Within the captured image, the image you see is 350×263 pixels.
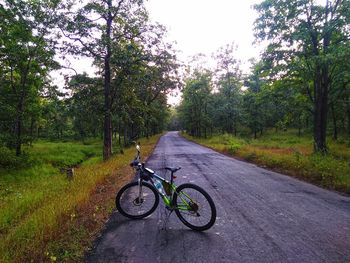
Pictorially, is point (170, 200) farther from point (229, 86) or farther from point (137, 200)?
point (229, 86)

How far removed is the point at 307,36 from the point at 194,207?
1291 centimetres

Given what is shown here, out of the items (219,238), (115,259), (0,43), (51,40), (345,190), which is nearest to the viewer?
(115,259)

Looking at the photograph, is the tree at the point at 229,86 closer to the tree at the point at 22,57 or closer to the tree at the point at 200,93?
the tree at the point at 200,93

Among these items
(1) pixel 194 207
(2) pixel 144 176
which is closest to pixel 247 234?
(1) pixel 194 207

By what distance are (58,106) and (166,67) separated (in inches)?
296

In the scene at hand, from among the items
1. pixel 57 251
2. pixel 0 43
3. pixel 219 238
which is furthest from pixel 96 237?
pixel 0 43

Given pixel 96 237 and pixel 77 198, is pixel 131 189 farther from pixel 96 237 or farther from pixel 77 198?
pixel 77 198

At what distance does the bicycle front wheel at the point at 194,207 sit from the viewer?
A: 16.3ft

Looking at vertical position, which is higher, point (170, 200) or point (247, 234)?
point (170, 200)

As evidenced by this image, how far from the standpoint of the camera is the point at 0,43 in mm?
17250

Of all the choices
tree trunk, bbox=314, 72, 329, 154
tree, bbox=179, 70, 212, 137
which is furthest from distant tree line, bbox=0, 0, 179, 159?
tree, bbox=179, 70, 212, 137

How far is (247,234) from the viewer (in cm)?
470

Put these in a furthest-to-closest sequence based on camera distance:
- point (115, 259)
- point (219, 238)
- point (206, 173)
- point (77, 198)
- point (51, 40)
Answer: point (51, 40)
point (206, 173)
point (77, 198)
point (219, 238)
point (115, 259)

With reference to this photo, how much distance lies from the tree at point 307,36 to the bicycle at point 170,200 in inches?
449
